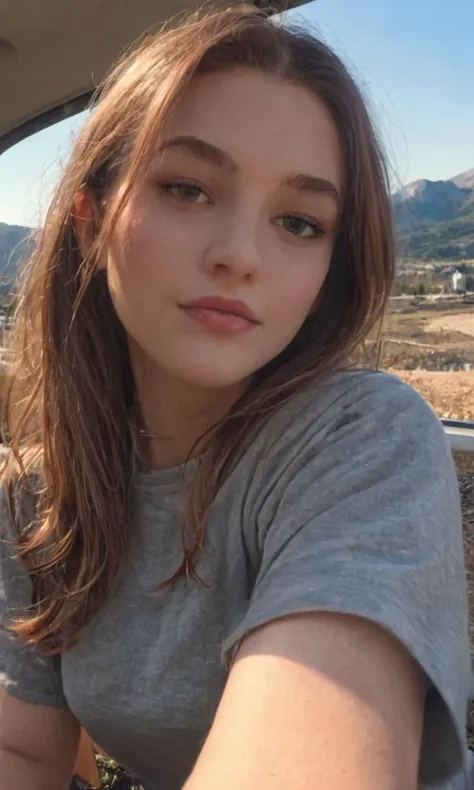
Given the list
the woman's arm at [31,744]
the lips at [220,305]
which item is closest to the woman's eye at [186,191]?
the lips at [220,305]

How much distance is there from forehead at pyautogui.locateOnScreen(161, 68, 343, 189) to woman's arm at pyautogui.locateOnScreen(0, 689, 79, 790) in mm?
703

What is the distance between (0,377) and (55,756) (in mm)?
658

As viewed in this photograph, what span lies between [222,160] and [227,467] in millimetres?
304

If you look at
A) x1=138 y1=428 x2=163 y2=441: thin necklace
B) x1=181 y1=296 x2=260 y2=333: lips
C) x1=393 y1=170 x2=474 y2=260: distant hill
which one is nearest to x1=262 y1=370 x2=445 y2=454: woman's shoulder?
x1=181 y1=296 x2=260 y2=333: lips

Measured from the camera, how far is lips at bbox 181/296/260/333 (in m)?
0.67

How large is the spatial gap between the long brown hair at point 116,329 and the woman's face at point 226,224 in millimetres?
27

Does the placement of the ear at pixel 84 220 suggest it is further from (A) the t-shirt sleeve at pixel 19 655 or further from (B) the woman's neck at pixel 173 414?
(A) the t-shirt sleeve at pixel 19 655

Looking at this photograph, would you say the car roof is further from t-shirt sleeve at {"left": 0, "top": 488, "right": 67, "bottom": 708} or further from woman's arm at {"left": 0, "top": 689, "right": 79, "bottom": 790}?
woman's arm at {"left": 0, "top": 689, "right": 79, "bottom": 790}

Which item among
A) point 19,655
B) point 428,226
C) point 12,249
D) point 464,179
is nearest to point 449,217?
point 464,179

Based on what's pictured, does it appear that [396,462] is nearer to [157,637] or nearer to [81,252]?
[157,637]

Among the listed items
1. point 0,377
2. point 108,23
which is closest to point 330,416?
point 0,377

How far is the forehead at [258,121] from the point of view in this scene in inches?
25.9

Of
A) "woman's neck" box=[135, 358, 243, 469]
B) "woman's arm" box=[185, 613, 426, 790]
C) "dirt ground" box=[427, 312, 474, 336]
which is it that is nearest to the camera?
"woman's arm" box=[185, 613, 426, 790]

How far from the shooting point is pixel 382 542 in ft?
1.70
